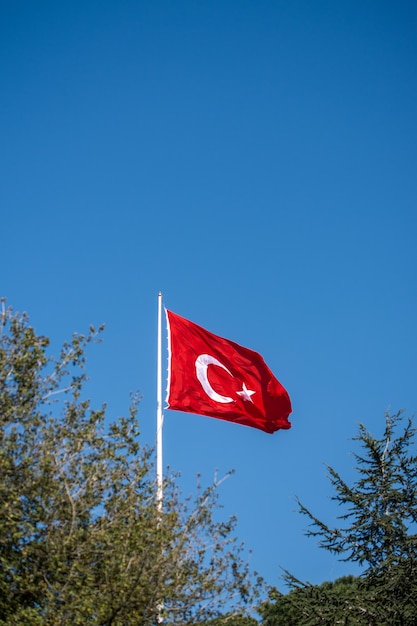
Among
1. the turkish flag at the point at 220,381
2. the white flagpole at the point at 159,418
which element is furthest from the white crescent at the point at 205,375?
the white flagpole at the point at 159,418

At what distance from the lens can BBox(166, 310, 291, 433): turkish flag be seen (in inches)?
933

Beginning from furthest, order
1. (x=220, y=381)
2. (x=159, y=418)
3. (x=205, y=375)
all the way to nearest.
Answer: (x=220, y=381) → (x=205, y=375) → (x=159, y=418)

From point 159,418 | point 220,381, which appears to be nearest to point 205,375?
point 220,381

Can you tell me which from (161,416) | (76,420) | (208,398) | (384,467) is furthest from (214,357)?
(76,420)

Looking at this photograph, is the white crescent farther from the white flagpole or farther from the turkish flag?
the white flagpole

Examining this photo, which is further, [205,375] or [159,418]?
[205,375]

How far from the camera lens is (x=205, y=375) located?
2475 centimetres

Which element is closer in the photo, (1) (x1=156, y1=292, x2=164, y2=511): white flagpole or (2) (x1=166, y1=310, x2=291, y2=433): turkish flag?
(1) (x1=156, y1=292, x2=164, y2=511): white flagpole

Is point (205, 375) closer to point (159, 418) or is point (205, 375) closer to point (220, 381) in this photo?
point (220, 381)

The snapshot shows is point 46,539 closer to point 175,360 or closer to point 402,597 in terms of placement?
point 175,360

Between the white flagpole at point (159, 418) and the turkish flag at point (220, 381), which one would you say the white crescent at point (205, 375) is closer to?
the turkish flag at point (220, 381)

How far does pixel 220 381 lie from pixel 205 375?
57cm

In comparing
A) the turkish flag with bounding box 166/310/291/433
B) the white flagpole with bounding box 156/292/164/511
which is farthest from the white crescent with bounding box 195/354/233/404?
the white flagpole with bounding box 156/292/164/511

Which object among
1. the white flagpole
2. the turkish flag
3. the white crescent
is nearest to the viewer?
the white flagpole
